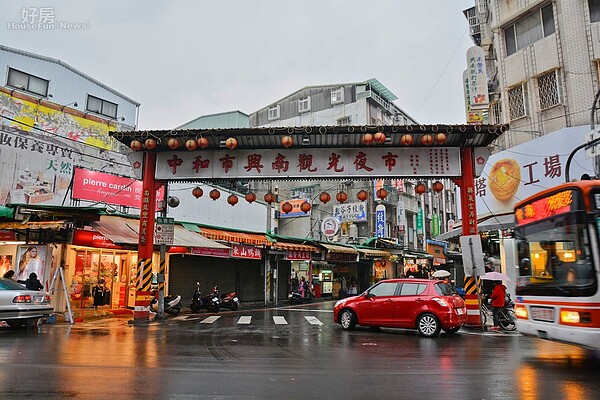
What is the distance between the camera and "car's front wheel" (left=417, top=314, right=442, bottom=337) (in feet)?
40.2

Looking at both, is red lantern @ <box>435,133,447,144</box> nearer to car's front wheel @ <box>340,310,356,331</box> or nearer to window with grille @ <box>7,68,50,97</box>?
car's front wheel @ <box>340,310,356,331</box>

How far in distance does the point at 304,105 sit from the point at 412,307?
111 ft

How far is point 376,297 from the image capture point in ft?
43.9

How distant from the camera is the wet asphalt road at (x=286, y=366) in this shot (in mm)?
6211

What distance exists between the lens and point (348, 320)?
548 inches

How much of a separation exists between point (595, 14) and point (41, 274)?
81.0 ft

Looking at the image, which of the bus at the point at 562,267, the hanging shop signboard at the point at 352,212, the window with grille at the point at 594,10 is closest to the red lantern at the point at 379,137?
the bus at the point at 562,267

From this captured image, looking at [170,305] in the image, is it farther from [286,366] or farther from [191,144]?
[286,366]

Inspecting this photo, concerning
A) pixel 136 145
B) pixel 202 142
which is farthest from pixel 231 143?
pixel 136 145

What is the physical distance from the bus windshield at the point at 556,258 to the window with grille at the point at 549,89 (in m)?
13.4

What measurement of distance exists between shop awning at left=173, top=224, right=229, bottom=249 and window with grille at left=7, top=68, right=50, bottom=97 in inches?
436

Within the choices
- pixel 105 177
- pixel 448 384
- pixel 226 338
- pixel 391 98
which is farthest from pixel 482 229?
pixel 391 98

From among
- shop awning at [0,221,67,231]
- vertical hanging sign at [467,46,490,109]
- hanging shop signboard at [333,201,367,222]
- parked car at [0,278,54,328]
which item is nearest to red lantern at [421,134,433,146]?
vertical hanging sign at [467,46,490,109]

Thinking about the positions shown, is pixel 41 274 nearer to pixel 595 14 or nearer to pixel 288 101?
pixel 595 14
